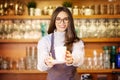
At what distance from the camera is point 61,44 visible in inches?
60.1

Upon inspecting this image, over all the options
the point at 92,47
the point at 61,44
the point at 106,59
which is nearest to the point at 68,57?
the point at 61,44

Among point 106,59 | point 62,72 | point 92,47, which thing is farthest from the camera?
point 92,47

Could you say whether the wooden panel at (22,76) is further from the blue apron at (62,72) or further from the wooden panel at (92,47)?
the blue apron at (62,72)

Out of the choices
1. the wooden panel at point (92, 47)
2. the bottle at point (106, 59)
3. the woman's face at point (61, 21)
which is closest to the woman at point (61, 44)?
the woman's face at point (61, 21)

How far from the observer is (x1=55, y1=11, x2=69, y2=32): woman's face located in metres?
1.55

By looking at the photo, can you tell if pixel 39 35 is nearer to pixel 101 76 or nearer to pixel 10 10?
pixel 10 10

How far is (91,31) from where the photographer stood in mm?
3209

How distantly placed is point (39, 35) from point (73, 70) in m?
1.72

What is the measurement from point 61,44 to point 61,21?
132 millimetres

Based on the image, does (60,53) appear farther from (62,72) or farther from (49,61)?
(62,72)

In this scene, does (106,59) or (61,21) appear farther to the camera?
(106,59)

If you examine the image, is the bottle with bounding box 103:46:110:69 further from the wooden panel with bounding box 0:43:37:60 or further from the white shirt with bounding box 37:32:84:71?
the white shirt with bounding box 37:32:84:71

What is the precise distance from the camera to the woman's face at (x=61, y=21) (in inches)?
61.0

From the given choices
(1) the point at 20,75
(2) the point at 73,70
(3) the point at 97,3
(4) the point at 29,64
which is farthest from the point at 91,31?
(2) the point at 73,70
